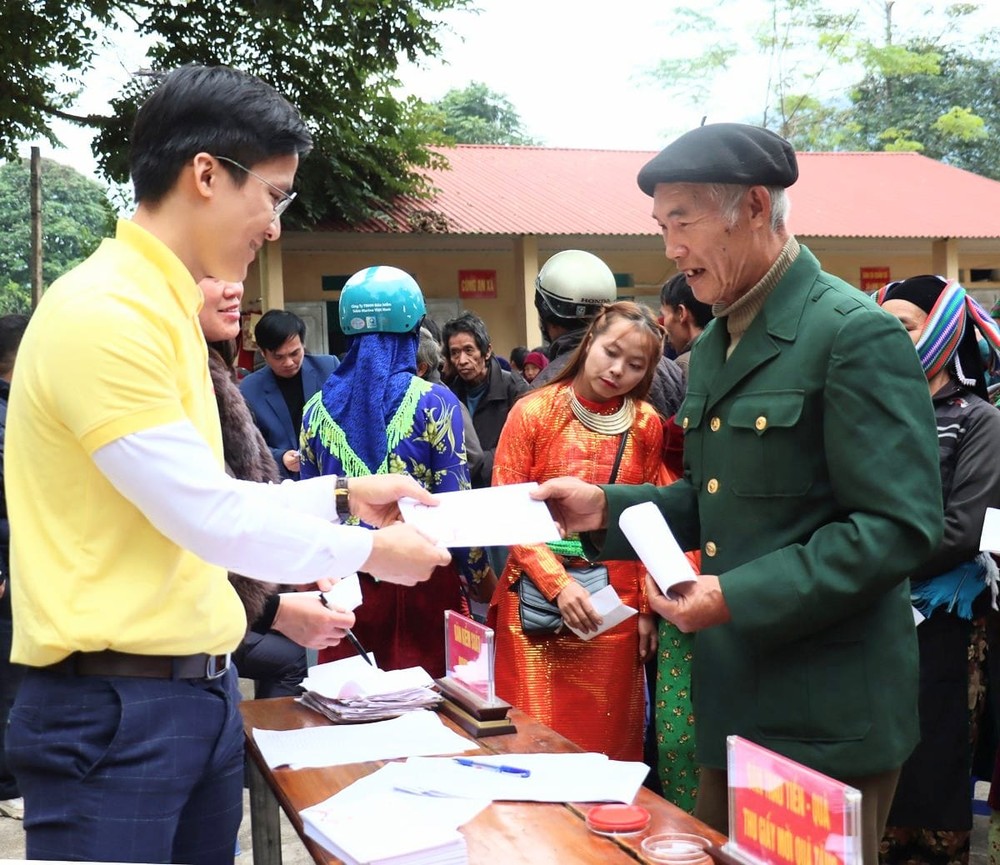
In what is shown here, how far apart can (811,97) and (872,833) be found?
32.9 metres

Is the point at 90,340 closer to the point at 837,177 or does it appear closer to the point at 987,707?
the point at 987,707

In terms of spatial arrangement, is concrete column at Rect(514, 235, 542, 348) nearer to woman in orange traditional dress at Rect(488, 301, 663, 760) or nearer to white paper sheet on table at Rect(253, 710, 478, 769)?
woman in orange traditional dress at Rect(488, 301, 663, 760)

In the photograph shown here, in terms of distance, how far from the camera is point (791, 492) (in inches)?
72.5

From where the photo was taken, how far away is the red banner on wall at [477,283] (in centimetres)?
1584

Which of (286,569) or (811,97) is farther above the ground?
(811,97)

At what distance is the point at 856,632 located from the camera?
1841 millimetres

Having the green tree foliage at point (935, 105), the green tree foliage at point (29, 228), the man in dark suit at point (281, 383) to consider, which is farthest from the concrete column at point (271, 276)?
the green tree foliage at point (935, 105)

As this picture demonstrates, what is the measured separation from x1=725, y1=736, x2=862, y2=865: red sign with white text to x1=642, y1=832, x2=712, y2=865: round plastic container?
47mm

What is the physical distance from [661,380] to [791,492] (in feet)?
5.93

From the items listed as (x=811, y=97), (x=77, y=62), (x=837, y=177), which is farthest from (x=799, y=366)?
(x=811, y=97)

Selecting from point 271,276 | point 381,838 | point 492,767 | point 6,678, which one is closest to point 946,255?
point 271,276

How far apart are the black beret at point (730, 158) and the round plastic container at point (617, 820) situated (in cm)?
104

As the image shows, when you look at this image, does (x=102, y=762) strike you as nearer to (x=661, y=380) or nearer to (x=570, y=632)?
(x=570, y=632)

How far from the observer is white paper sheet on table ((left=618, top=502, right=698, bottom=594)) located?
1.80m
